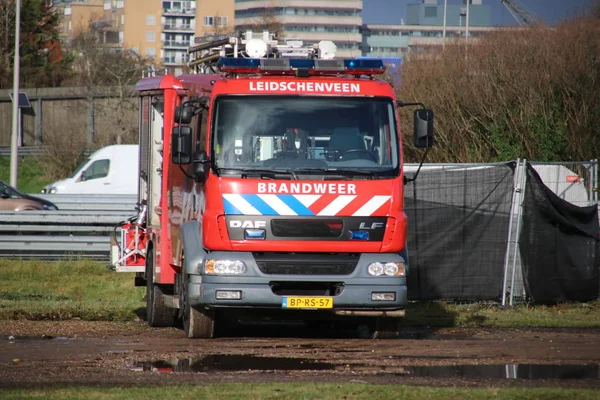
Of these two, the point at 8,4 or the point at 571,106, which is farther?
the point at 8,4

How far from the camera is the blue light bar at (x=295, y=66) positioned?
12000 mm

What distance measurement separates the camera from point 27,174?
47031 millimetres

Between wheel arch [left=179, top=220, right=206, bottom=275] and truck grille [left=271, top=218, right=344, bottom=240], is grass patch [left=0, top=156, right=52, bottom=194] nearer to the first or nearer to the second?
wheel arch [left=179, top=220, right=206, bottom=275]

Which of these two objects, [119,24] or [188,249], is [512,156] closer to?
[188,249]

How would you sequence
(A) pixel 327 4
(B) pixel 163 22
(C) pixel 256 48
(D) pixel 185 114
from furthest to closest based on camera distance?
(A) pixel 327 4 < (B) pixel 163 22 < (C) pixel 256 48 < (D) pixel 185 114

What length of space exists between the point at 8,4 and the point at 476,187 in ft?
140

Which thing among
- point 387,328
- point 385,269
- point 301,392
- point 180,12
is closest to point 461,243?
point 387,328

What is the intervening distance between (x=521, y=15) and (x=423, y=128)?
48.4 meters

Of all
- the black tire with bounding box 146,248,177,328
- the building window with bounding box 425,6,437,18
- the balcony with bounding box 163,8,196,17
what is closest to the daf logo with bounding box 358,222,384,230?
the black tire with bounding box 146,248,177,328

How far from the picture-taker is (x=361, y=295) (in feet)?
37.5

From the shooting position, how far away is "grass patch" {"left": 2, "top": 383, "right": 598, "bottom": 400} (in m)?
8.08

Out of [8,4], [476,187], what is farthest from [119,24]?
[476,187]

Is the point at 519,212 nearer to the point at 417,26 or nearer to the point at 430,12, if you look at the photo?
the point at 430,12

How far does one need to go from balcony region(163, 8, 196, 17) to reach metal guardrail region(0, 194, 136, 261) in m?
116
